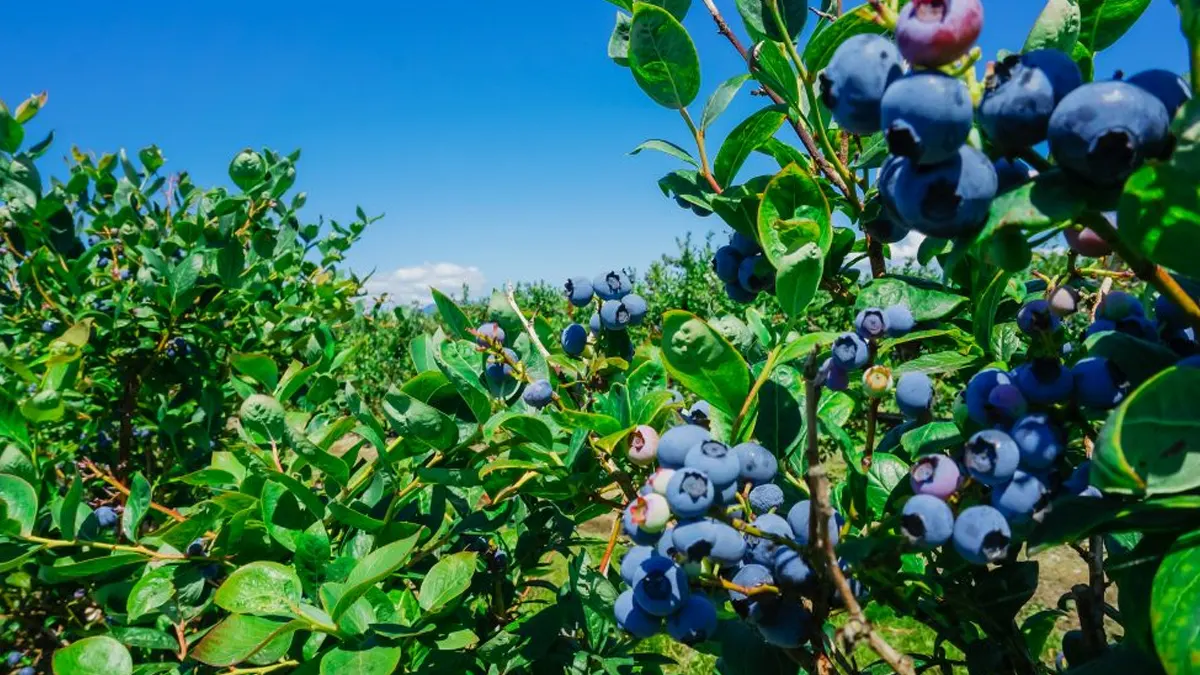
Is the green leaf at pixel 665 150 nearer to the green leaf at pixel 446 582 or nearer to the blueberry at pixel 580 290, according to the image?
the blueberry at pixel 580 290

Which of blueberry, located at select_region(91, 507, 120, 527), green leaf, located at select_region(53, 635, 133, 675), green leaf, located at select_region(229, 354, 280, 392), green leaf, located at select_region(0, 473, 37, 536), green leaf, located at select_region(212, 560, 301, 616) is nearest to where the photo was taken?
green leaf, located at select_region(212, 560, 301, 616)

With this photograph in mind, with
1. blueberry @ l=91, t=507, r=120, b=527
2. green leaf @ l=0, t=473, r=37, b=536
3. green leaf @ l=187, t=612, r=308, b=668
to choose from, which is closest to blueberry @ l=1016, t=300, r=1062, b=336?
green leaf @ l=187, t=612, r=308, b=668

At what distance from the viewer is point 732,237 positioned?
1098 mm

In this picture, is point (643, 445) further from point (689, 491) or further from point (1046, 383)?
point (1046, 383)

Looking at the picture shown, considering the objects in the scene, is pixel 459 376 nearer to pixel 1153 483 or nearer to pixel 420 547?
pixel 420 547

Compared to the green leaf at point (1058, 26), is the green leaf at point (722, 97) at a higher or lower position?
higher

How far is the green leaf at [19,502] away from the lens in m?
1.29

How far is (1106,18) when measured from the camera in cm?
78

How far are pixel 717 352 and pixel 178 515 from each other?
4.28ft

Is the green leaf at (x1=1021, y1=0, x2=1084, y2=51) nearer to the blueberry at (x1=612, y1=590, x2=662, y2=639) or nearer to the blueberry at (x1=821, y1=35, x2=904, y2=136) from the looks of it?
the blueberry at (x1=821, y1=35, x2=904, y2=136)

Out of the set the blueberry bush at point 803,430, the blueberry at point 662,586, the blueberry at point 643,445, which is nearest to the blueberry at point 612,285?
the blueberry bush at point 803,430

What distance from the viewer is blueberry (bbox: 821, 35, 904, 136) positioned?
518 millimetres

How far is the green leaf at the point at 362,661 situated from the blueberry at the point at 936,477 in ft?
2.28

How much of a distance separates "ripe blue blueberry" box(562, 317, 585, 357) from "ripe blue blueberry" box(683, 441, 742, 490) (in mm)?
562
